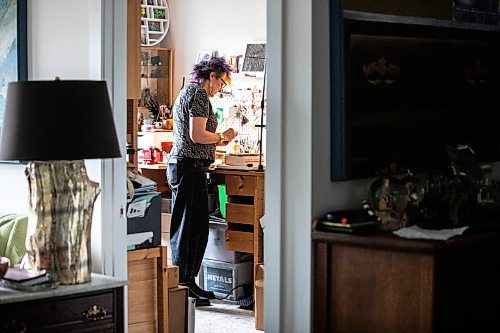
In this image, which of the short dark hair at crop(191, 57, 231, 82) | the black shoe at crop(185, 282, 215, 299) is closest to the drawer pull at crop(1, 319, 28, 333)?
the black shoe at crop(185, 282, 215, 299)

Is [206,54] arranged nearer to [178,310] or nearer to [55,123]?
[178,310]

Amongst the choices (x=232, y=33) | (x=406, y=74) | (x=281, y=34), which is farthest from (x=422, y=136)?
(x=232, y=33)

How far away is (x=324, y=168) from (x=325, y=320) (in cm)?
59

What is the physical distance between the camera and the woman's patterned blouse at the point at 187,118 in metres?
5.78

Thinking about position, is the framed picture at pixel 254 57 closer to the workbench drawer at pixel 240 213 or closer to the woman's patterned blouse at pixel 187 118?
the woman's patterned blouse at pixel 187 118

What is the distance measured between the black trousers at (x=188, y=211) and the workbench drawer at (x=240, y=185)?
234 mm

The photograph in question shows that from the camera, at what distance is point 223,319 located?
566cm

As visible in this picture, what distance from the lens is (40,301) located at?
334cm

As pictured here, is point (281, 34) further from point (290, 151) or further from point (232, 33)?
point (232, 33)

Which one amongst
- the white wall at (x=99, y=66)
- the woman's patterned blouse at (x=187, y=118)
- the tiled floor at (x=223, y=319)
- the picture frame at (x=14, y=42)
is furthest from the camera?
the woman's patterned blouse at (x=187, y=118)

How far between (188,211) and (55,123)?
2.62m

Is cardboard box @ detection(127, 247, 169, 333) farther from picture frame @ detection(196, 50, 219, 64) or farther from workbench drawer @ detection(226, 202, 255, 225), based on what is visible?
picture frame @ detection(196, 50, 219, 64)

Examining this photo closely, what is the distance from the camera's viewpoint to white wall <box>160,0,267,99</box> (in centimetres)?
720

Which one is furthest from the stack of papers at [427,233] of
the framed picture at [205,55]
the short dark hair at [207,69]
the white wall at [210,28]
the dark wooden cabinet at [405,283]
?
the framed picture at [205,55]
